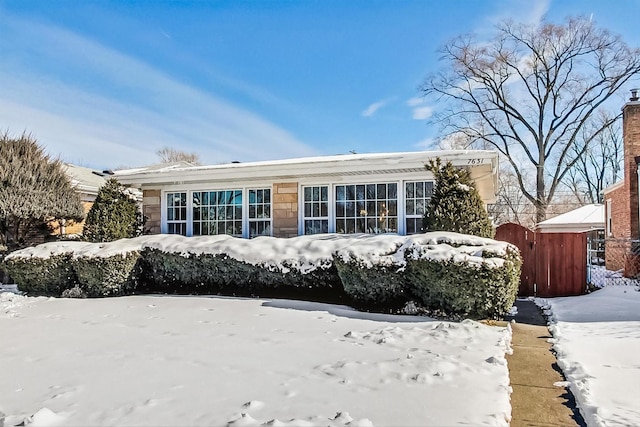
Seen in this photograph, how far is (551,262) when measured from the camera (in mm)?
9922

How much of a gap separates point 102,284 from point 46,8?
7.46m

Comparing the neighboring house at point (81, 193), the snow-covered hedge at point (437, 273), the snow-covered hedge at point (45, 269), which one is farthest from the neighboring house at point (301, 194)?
the snow-covered hedge at point (45, 269)

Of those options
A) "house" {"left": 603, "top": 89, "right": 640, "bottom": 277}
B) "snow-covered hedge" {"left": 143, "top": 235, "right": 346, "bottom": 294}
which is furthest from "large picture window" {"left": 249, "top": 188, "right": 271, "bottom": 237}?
"house" {"left": 603, "top": 89, "right": 640, "bottom": 277}

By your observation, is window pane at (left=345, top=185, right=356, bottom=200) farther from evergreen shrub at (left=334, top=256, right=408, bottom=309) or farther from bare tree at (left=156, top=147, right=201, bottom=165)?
bare tree at (left=156, top=147, right=201, bottom=165)

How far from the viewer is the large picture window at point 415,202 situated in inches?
396

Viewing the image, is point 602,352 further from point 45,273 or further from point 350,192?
point 45,273

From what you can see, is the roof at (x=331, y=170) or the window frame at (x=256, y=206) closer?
the roof at (x=331, y=170)

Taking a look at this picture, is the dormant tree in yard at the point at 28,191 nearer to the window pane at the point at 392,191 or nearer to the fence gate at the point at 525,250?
the window pane at the point at 392,191

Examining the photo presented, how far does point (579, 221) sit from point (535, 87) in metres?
9.11

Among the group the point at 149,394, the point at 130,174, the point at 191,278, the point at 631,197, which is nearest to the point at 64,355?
the point at 149,394

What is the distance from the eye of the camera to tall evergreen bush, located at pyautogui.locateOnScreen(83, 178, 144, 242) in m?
10.5

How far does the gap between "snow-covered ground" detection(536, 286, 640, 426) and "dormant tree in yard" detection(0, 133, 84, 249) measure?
1228 cm

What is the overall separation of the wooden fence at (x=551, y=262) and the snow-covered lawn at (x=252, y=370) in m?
4.83

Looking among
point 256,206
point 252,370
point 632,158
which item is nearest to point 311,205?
point 256,206
